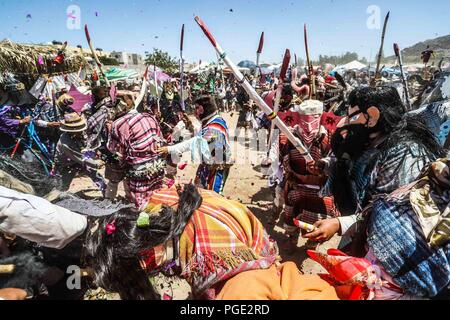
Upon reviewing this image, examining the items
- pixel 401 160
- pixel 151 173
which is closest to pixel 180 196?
pixel 401 160

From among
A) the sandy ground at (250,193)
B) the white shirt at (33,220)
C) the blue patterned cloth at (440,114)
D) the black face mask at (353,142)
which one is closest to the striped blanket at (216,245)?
the white shirt at (33,220)

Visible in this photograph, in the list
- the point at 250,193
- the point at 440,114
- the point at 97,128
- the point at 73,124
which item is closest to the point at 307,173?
the point at 440,114

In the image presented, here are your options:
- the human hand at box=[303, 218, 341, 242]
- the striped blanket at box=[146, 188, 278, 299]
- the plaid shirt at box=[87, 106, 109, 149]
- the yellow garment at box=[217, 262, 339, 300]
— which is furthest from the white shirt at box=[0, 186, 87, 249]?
the plaid shirt at box=[87, 106, 109, 149]

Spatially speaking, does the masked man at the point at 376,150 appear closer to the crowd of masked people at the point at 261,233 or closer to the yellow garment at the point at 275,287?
the crowd of masked people at the point at 261,233

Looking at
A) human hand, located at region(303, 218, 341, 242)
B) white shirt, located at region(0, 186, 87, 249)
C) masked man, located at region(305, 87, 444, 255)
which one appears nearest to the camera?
white shirt, located at region(0, 186, 87, 249)

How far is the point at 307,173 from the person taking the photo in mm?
3215

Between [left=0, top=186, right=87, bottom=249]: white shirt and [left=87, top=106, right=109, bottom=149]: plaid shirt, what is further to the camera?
[left=87, top=106, right=109, bottom=149]: plaid shirt

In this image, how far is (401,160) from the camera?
1.72 metres

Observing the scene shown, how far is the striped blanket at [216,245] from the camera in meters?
1.36

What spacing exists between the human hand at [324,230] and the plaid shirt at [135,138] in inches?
91.7

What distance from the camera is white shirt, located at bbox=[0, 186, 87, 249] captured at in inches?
55.7

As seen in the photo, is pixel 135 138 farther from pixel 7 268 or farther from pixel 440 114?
pixel 440 114

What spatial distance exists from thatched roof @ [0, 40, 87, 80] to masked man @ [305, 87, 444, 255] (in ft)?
32.6

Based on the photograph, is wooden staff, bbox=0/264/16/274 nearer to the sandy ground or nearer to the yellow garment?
the yellow garment
